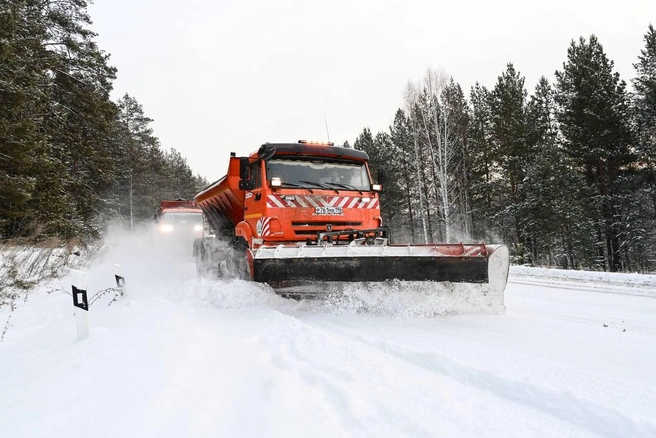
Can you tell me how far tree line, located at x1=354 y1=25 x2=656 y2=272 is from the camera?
20000mm

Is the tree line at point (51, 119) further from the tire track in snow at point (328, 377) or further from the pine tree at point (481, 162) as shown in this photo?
the pine tree at point (481, 162)

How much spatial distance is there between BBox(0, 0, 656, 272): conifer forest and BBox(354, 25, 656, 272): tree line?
0.26 feet

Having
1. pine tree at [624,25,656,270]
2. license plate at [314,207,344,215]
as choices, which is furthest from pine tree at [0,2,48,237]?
pine tree at [624,25,656,270]

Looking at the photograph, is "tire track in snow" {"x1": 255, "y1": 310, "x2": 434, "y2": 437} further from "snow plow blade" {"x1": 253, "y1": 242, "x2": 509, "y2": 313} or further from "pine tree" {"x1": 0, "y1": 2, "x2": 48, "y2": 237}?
"pine tree" {"x1": 0, "y1": 2, "x2": 48, "y2": 237}

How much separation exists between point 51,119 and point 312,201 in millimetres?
13500

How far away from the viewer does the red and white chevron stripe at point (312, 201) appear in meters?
5.96

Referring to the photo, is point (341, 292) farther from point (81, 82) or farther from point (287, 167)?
point (81, 82)

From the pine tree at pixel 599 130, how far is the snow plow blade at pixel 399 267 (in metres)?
19.9

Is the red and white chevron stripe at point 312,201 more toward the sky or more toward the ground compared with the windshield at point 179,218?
more toward the ground

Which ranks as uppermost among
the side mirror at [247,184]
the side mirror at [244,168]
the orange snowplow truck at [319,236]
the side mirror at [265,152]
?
the side mirror at [265,152]

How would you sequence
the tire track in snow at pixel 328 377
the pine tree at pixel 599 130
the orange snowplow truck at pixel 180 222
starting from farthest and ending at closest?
the pine tree at pixel 599 130, the orange snowplow truck at pixel 180 222, the tire track in snow at pixel 328 377

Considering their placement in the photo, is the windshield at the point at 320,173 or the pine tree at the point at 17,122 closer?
the windshield at the point at 320,173

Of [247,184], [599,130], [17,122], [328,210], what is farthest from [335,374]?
[599,130]

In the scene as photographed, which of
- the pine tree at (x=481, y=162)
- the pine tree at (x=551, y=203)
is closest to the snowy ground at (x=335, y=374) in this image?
the pine tree at (x=551, y=203)
